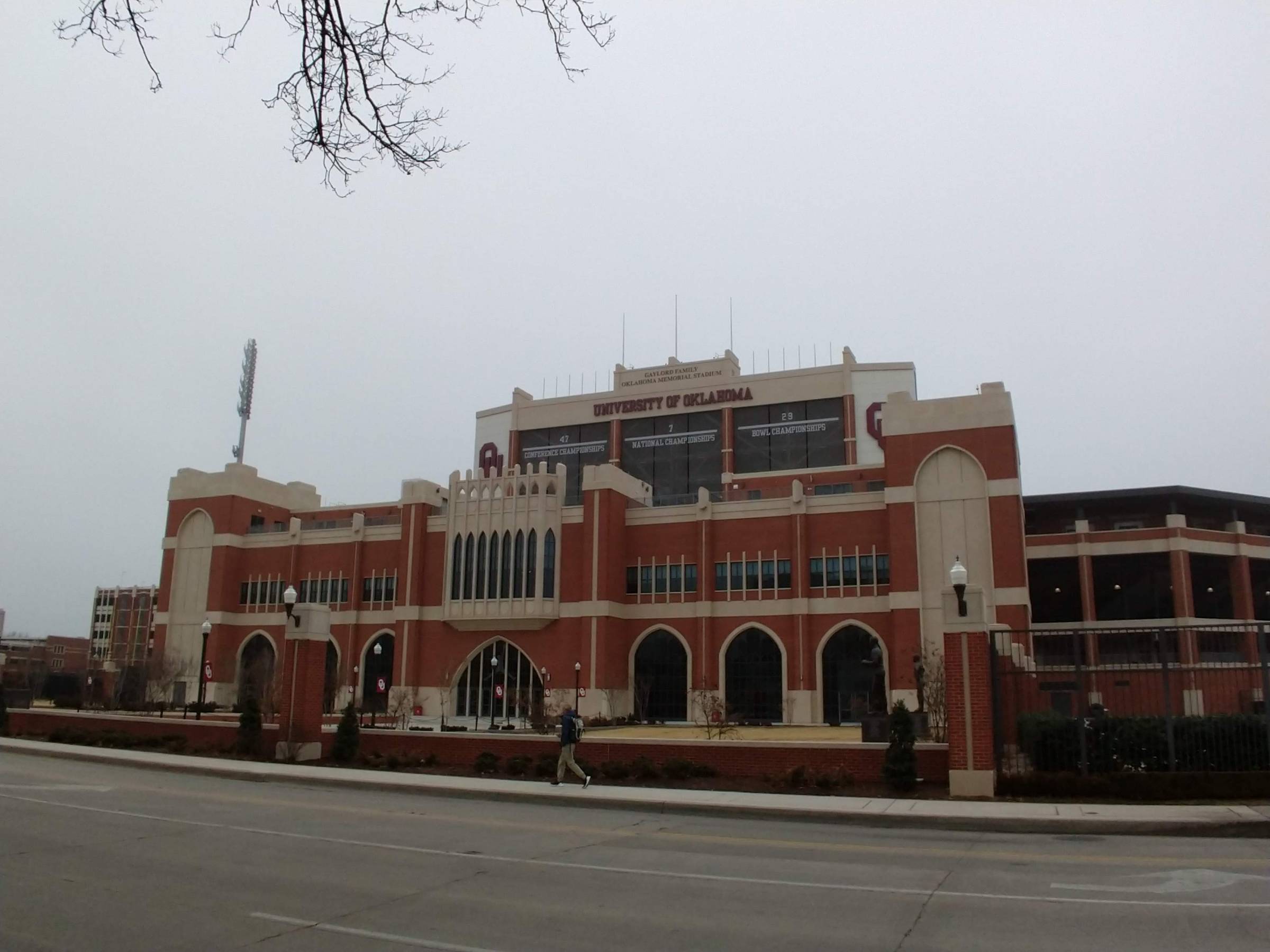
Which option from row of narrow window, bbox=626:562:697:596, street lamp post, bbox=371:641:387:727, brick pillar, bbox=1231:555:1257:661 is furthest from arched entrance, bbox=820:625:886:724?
street lamp post, bbox=371:641:387:727

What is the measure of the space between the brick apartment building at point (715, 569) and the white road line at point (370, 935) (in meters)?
30.0

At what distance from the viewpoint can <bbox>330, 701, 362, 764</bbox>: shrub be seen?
24.8m

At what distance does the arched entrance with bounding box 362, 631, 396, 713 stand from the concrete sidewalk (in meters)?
31.4

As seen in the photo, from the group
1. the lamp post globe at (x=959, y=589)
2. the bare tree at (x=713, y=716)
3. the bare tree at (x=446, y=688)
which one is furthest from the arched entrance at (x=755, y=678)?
the lamp post globe at (x=959, y=589)

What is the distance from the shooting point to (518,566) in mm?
50562

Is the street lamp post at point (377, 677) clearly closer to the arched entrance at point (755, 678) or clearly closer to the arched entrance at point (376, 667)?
the arched entrance at point (376, 667)

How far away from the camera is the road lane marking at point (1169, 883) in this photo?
980 cm

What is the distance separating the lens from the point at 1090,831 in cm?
1423

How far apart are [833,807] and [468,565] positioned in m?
37.6

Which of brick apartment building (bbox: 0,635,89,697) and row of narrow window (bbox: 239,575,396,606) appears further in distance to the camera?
brick apartment building (bbox: 0,635,89,697)

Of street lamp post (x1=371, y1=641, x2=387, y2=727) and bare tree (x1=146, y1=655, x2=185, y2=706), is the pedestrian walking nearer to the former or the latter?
street lamp post (x1=371, y1=641, x2=387, y2=727)

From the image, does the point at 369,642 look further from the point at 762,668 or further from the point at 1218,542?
the point at 1218,542

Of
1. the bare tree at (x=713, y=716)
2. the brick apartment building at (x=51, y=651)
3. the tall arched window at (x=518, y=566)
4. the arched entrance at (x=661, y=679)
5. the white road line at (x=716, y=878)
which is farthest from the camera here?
the brick apartment building at (x=51, y=651)

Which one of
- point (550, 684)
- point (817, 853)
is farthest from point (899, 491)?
point (817, 853)
